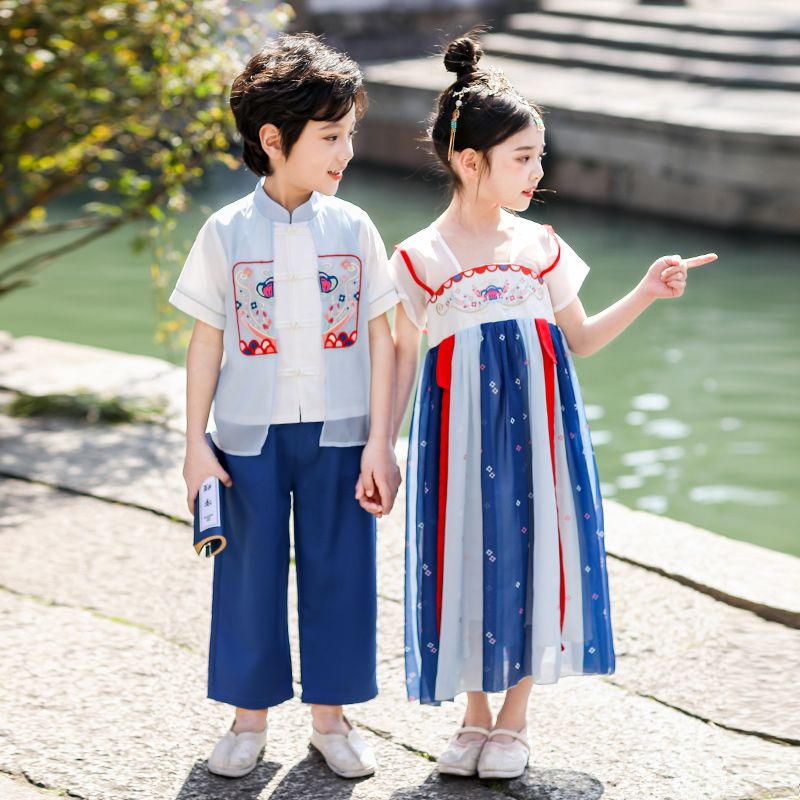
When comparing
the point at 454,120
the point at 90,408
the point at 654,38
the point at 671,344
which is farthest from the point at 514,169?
the point at 654,38

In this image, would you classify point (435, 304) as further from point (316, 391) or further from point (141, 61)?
point (141, 61)

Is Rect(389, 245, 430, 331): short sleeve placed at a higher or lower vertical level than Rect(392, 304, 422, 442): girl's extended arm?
higher

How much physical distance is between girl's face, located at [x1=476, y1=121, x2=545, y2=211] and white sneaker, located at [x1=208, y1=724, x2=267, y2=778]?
1159 mm

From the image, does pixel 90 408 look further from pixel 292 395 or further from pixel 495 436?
pixel 495 436

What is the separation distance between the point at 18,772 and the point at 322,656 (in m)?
0.62

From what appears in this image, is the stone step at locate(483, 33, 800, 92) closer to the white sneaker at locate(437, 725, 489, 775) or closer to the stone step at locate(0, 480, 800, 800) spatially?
the stone step at locate(0, 480, 800, 800)

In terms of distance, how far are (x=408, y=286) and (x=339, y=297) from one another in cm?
15

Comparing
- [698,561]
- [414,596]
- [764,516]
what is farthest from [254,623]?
[764,516]

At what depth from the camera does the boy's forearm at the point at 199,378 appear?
2.57 m

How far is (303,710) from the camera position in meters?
2.89

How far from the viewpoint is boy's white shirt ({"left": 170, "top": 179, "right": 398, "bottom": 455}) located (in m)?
2.53

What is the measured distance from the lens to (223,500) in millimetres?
2592

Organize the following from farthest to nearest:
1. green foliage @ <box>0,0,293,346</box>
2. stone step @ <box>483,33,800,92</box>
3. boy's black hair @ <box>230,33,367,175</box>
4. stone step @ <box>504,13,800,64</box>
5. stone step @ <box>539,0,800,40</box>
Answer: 1. stone step @ <box>539,0,800,40</box>
2. stone step @ <box>504,13,800,64</box>
3. stone step @ <box>483,33,800,92</box>
4. green foliage @ <box>0,0,293,346</box>
5. boy's black hair @ <box>230,33,367,175</box>

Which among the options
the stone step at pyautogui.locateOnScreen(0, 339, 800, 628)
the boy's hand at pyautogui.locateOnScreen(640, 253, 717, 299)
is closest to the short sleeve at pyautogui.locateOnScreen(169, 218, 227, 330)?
the boy's hand at pyautogui.locateOnScreen(640, 253, 717, 299)
